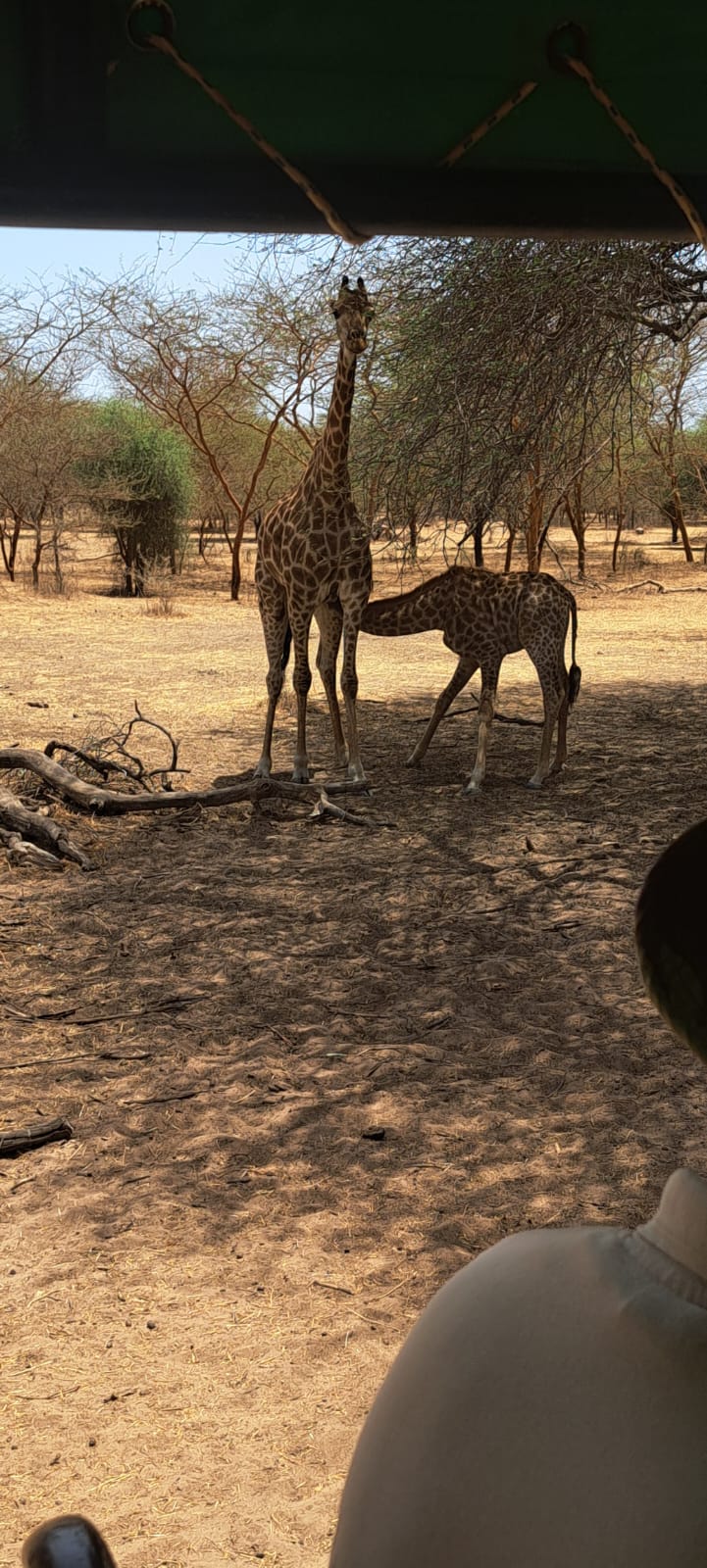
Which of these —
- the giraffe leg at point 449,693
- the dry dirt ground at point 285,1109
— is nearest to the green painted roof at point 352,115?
the dry dirt ground at point 285,1109

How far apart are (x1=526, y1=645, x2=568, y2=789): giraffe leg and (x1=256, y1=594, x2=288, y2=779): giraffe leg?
5.15 ft

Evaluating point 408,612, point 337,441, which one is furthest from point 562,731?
point 337,441

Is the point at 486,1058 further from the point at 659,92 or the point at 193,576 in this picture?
the point at 193,576

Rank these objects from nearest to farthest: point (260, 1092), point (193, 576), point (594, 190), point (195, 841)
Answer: point (594, 190) → point (260, 1092) → point (195, 841) → point (193, 576)

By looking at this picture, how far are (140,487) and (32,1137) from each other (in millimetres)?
21823

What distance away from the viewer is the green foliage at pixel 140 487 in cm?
2391

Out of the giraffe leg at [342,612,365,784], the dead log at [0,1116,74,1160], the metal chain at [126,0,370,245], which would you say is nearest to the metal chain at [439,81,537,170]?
the metal chain at [126,0,370,245]

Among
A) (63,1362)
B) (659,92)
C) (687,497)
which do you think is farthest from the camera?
(687,497)

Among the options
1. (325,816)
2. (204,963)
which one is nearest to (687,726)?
(325,816)

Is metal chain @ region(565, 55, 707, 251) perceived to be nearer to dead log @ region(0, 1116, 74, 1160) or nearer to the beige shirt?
the beige shirt

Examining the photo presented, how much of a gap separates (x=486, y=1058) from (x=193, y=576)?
23268mm

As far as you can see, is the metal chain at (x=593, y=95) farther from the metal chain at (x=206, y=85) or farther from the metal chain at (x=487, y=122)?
the metal chain at (x=206, y=85)

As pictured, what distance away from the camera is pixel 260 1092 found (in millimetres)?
3955

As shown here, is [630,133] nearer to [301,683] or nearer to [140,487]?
[301,683]
